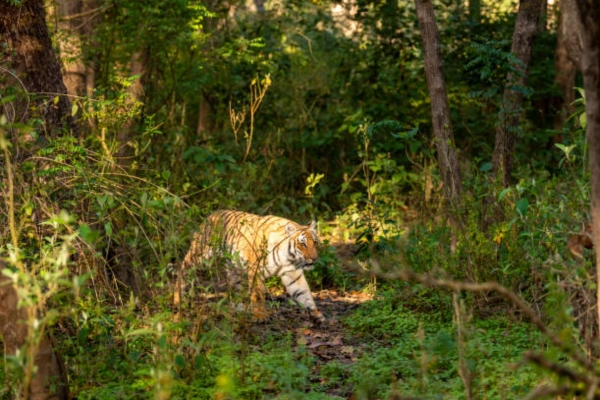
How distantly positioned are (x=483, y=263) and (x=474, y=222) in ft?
1.10

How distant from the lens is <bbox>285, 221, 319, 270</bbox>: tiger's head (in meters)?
7.14

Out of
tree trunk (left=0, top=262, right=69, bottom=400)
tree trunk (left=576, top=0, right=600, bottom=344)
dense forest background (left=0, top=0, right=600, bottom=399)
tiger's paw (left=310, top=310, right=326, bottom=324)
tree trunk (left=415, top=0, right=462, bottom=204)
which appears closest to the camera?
tree trunk (left=576, top=0, right=600, bottom=344)

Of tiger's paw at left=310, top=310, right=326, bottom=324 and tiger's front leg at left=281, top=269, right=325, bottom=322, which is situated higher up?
tiger's front leg at left=281, top=269, right=325, bottom=322

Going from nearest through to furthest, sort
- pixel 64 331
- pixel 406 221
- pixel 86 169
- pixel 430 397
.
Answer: pixel 430 397, pixel 64 331, pixel 86 169, pixel 406 221

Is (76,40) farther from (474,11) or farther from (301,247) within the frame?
(474,11)

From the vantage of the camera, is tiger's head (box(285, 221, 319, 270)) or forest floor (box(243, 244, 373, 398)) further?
tiger's head (box(285, 221, 319, 270))

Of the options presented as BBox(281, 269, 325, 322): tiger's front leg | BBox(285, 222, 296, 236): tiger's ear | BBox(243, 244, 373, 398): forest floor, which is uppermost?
BBox(285, 222, 296, 236): tiger's ear

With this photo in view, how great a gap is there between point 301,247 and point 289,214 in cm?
311

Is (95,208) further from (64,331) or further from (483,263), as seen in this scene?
(483,263)

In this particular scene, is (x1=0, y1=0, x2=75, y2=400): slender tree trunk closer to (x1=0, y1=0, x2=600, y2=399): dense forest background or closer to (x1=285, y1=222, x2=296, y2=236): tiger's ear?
(x1=0, y1=0, x2=600, y2=399): dense forest background

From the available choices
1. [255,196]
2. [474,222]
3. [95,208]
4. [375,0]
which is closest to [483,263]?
[474,222]

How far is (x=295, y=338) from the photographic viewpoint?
6336 millimetres

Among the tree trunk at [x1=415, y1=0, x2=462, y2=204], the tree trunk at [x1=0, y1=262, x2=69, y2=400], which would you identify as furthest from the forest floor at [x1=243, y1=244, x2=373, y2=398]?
the tree trunk at [x1=415, y1=0, x2=462, y2=204]

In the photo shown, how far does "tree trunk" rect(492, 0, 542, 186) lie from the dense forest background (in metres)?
0.03
